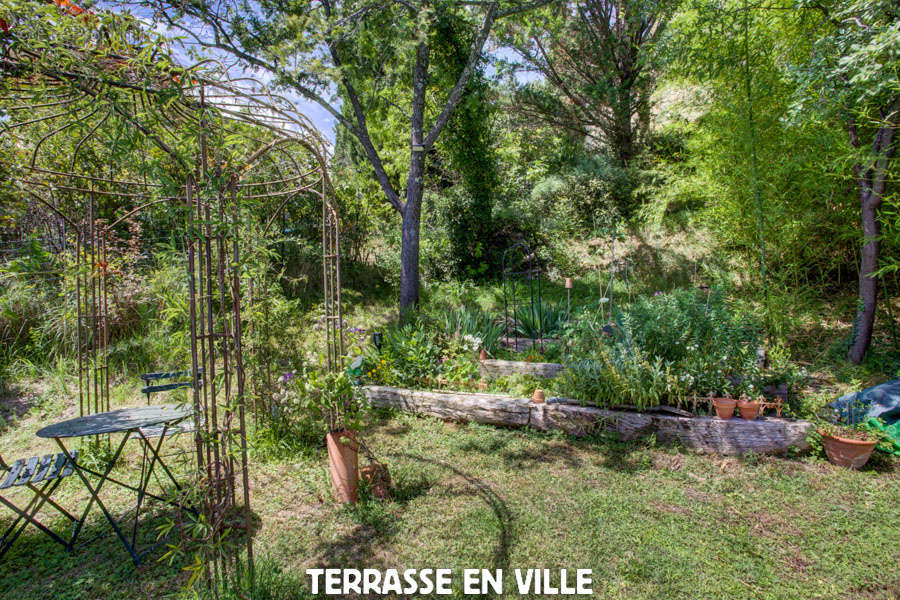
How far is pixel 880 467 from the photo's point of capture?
2.95 meters

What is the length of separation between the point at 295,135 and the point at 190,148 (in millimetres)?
920

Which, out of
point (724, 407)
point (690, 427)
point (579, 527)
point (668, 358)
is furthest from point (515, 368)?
point (579, 527)

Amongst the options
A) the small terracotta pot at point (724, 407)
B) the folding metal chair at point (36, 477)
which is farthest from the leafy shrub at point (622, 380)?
the folding metal chair at point (36, 477)

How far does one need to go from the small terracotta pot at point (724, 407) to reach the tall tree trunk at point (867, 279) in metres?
2.45

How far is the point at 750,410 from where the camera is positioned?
3.19 meters

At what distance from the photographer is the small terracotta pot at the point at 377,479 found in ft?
8.89

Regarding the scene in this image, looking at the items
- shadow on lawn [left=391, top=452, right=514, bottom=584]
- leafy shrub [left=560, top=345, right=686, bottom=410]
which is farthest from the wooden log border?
shadow on lawn [left=391, top=452, right=514, bottom=584]

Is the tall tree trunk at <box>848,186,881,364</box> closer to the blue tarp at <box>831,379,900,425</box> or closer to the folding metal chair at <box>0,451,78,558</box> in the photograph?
the blue tarp at <box>831,379,900,425</box>

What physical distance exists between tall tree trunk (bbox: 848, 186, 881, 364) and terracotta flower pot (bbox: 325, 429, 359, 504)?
510 cm

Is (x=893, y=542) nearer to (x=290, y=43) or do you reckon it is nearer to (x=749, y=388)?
(x=749, y=388)

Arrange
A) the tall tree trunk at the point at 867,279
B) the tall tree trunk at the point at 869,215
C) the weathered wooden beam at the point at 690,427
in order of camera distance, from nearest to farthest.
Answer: the weathered wooden beam at the point at 690,427 < the tall tree trunk at the point at 869,215 < the tall tree trunk at the point at 867,279

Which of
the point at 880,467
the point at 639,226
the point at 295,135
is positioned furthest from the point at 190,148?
the point at 639,226

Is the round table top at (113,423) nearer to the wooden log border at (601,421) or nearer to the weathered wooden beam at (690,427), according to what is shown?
the wooden log border at (601,421)

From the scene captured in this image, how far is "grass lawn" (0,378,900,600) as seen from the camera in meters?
Result: 2.07
